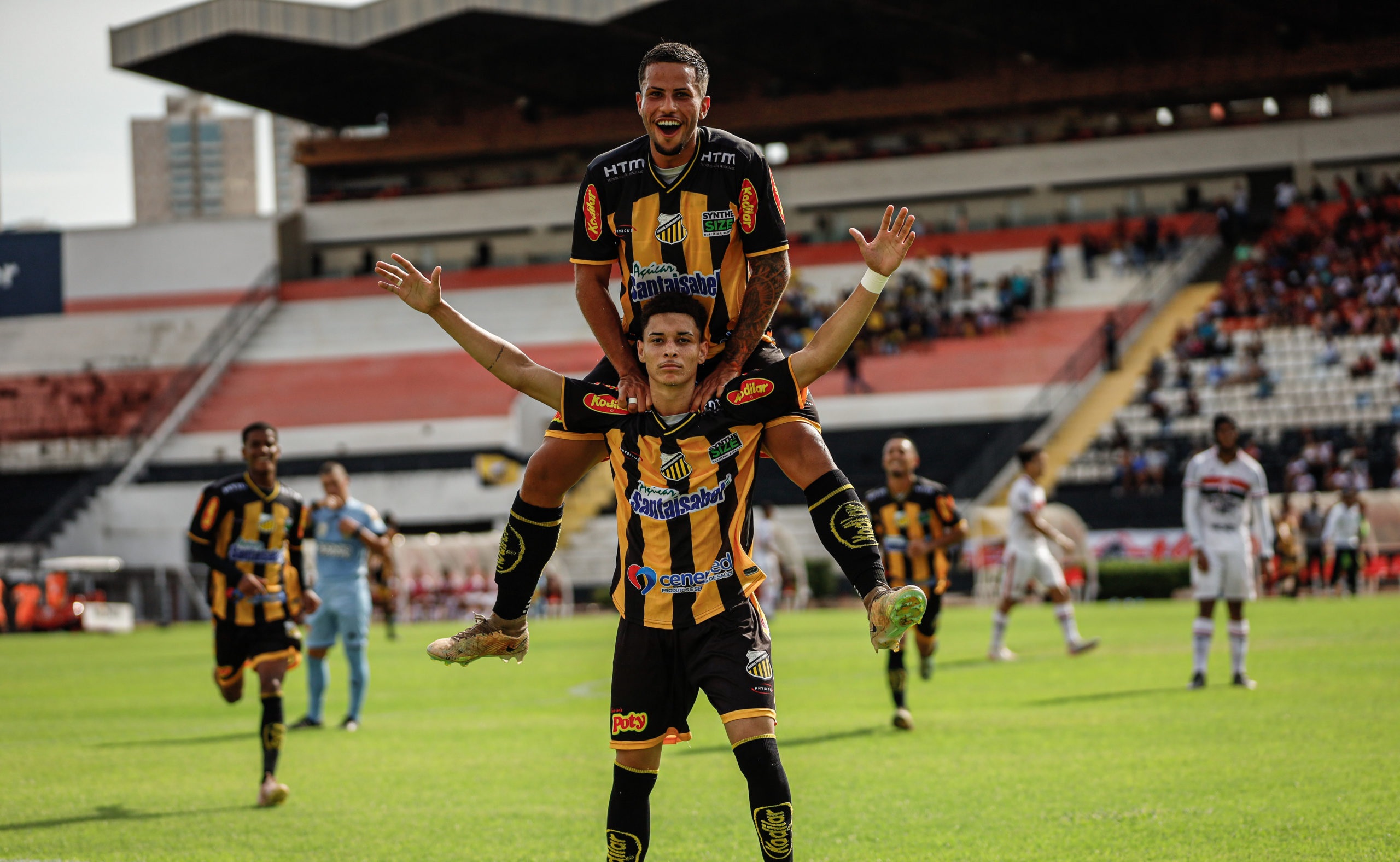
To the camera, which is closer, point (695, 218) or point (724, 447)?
point (724, 447)

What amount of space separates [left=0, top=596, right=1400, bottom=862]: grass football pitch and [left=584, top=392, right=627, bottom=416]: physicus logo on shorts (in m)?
2.84

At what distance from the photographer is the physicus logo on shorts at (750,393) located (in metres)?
5.69

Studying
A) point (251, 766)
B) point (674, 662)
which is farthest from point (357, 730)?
point (674, 662)

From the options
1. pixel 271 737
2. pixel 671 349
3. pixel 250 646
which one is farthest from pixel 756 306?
pixel 250 646

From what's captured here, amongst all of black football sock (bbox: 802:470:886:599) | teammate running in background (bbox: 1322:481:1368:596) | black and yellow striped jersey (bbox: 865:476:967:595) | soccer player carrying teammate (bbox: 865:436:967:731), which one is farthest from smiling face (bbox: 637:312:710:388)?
teammate running in background (bbox: 1322:481:1368:596)

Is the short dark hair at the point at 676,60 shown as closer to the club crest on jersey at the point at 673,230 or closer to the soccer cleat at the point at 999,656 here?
the club crest on jersey at the point at 673,230

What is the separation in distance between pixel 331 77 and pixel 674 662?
5658 centimetres

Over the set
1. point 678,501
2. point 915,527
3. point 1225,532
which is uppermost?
point 678,501

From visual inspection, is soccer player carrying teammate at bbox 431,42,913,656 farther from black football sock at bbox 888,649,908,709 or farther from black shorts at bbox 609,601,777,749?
black football sock at bbox 888,649,908,709

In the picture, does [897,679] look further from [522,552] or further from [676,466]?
[676,466]

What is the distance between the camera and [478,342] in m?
6.04

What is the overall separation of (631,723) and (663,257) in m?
1.84

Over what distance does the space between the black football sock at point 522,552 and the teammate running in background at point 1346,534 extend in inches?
1053

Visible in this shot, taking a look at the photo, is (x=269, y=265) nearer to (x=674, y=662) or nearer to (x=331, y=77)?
(x=331, y=77)
